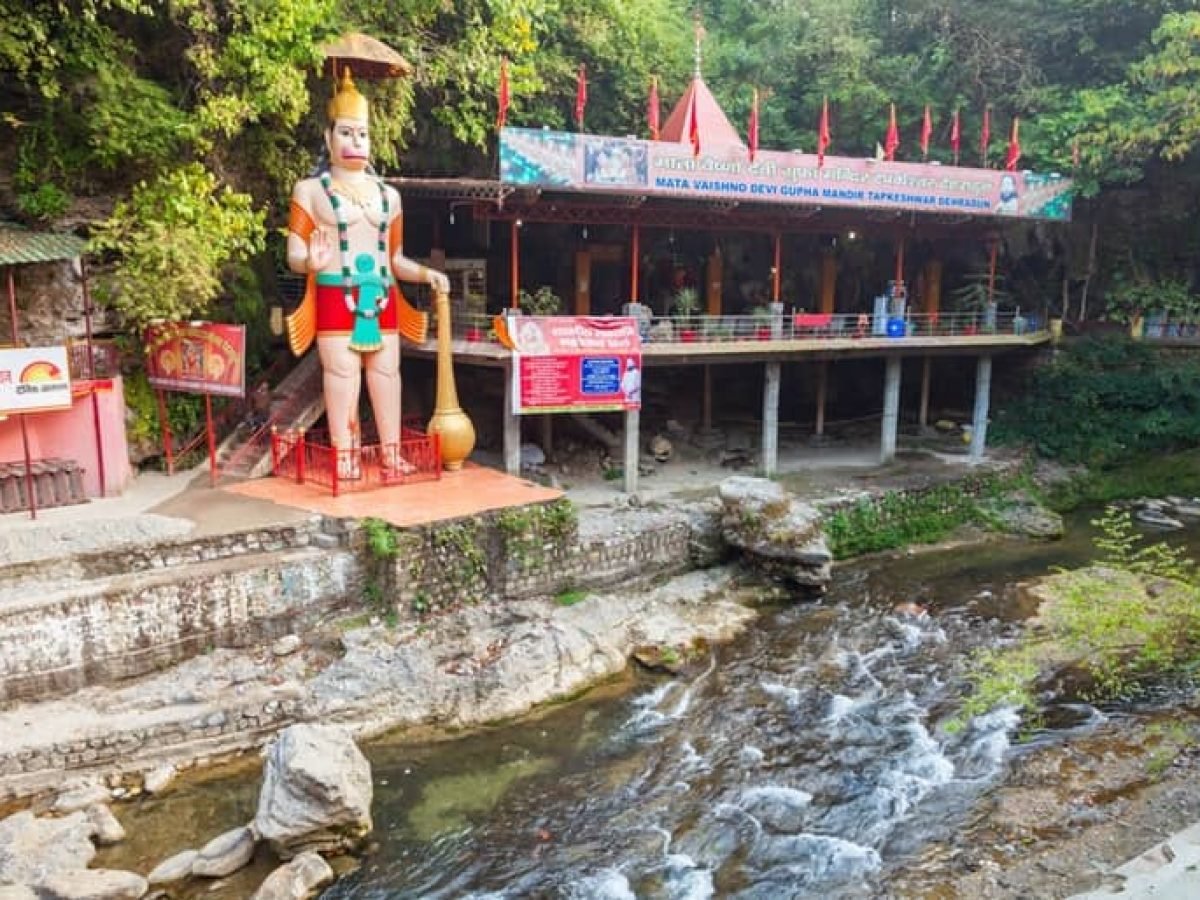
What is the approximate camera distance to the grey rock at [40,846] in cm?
1062

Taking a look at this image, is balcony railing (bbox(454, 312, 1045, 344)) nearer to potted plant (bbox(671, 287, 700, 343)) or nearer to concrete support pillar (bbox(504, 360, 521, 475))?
potted plant (bbox(671, 287, 700, 343))

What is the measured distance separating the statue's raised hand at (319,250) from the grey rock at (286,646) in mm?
7009

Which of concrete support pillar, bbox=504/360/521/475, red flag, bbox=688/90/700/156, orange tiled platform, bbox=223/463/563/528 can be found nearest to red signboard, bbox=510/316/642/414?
concrete support pillar, bbox=504/360/521/475

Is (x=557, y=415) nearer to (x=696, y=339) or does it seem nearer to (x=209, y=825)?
(x=696, y=339)

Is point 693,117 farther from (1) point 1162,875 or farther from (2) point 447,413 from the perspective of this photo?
(1) point 1162,875

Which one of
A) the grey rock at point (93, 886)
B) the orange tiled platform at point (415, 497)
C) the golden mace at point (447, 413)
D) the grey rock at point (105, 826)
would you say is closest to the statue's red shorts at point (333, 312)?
the golden mace at point (447, 413)

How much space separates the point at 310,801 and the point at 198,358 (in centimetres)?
958

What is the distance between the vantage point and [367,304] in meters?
18.5

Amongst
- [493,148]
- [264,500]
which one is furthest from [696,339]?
[264,500]

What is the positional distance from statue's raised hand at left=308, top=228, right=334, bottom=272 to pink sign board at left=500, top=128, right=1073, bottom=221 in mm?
3723

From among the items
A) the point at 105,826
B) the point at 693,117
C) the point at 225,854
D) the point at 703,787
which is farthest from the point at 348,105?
the point at 703,787

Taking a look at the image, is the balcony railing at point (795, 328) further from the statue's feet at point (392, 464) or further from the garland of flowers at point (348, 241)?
the statue's feet at point (392, 464)

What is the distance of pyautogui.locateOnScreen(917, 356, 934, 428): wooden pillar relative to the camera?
94.1 feet

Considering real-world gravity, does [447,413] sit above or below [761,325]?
below
